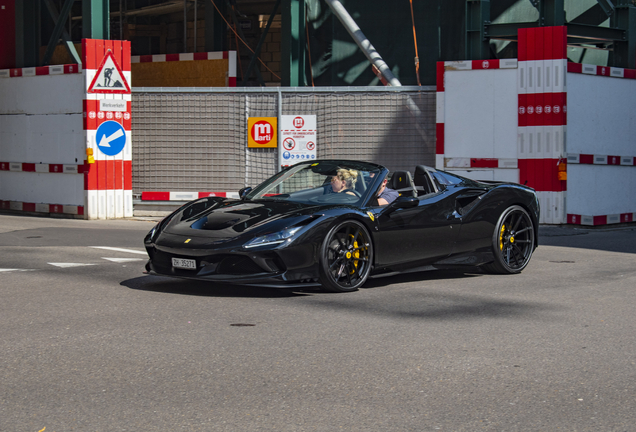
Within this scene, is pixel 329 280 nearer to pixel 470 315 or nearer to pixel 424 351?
pixel 470 315

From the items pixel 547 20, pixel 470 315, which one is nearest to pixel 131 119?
pixel 547 20

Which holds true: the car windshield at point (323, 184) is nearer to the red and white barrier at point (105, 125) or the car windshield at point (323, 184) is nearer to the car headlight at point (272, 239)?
the car headlight at point (272, 239)

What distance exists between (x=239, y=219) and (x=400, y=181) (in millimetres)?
1832

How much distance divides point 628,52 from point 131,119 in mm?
9267

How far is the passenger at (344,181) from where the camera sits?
736 cm

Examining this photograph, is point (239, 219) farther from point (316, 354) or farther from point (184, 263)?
point (316, 354)

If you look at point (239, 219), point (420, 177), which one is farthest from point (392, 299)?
point (420, 177)

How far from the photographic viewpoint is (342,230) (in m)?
6.85

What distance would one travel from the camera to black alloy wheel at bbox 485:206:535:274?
8164 mm

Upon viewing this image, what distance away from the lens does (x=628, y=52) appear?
14.8 metres

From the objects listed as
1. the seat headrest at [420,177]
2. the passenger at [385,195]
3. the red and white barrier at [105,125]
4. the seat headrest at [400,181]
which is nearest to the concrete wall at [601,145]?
the seat headrest at [420,177]

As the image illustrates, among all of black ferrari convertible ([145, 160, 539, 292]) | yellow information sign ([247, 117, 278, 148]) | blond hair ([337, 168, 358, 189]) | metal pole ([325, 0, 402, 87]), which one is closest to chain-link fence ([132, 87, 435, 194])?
yellow information sign ([247, 117, 278, 148])

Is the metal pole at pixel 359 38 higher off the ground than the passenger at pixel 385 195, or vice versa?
the metal pole at pixel 359 38

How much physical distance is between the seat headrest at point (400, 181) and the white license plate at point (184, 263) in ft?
7.31
